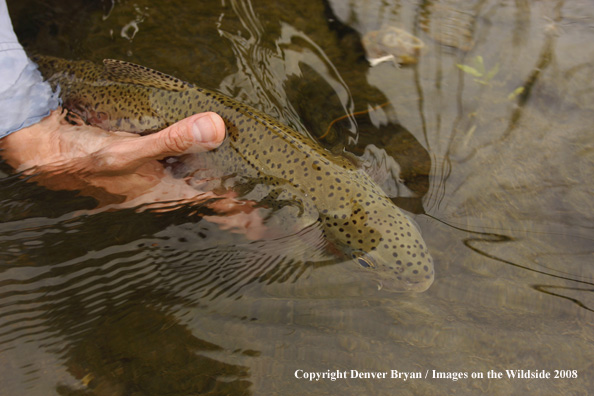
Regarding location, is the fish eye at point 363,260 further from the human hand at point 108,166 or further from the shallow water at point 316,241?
the human hand at point 108,166

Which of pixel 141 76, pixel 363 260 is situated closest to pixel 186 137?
pixel 141 76

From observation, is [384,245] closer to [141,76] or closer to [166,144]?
[166,144]

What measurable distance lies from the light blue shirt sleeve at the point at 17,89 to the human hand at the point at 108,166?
4.0 inches

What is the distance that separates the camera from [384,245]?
315 centimetres

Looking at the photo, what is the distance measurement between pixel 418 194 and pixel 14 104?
3836mm

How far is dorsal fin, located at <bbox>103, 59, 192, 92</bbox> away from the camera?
370 cm

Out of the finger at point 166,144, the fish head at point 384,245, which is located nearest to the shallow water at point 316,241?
the fish head at point 384,245

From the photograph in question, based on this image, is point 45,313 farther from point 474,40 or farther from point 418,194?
point 474,40

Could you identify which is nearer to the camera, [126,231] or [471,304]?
[471,304]

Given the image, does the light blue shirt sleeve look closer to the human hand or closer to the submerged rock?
the human hand

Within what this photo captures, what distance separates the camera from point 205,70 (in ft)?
14.6

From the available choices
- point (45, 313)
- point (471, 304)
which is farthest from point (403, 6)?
point (45, 313)

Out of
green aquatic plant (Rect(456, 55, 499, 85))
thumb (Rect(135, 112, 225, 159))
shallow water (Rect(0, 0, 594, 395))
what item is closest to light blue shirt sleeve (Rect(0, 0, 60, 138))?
shallow water (Rect(0, 0, 594, 395))

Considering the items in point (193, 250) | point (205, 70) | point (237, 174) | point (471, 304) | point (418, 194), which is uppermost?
point (205, 70)
